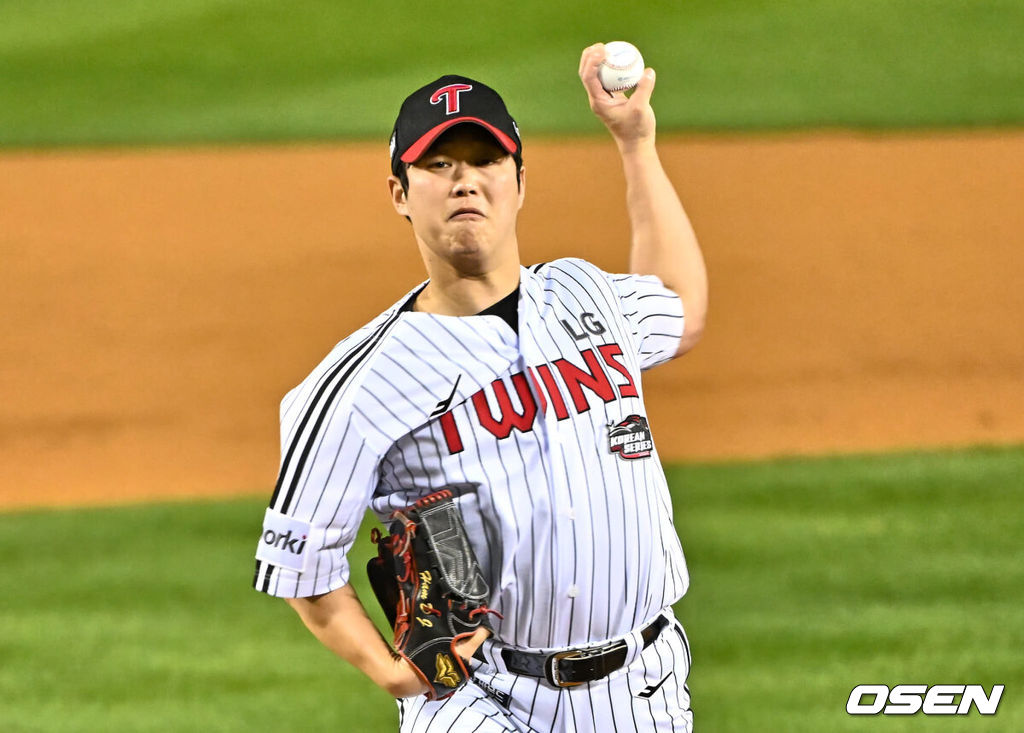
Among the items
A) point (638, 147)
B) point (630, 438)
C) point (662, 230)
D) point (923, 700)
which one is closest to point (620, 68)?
point (638, 147)

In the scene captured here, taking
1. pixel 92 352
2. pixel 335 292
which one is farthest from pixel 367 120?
pixel 92 352

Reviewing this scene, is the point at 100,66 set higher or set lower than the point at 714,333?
higher

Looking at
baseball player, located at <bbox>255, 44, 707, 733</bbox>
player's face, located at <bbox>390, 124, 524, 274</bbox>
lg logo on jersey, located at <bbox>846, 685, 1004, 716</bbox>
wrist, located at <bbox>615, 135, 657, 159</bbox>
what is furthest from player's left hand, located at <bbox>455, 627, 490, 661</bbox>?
lg logo on jersey, located at <bbox>846, 685, 1004, 716</bbox>

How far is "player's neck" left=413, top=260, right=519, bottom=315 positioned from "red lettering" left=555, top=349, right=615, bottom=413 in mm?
194

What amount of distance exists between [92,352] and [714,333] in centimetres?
373

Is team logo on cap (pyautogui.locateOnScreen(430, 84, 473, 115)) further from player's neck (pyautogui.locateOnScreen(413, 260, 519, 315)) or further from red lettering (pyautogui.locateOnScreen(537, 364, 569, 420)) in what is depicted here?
red lettering (pyautogui.locateOnScreen(537, 364, 569, 420))

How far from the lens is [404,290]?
7539 millimetres

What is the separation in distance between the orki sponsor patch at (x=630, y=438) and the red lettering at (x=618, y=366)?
0.06m

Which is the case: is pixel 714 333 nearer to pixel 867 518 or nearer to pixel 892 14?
pixel 867 518

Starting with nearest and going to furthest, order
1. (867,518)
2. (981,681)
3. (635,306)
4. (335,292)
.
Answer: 1. (635,306)
2. (981,681)
3. (867,518)
4. (335,292)

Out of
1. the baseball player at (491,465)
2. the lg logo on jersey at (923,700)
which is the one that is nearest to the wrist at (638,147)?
the baseball player at (491,465)

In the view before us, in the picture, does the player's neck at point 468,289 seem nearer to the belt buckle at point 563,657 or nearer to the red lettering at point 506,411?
the red lettering at point 506,411

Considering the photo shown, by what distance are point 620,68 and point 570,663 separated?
4.12ft

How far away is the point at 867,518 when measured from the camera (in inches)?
231
